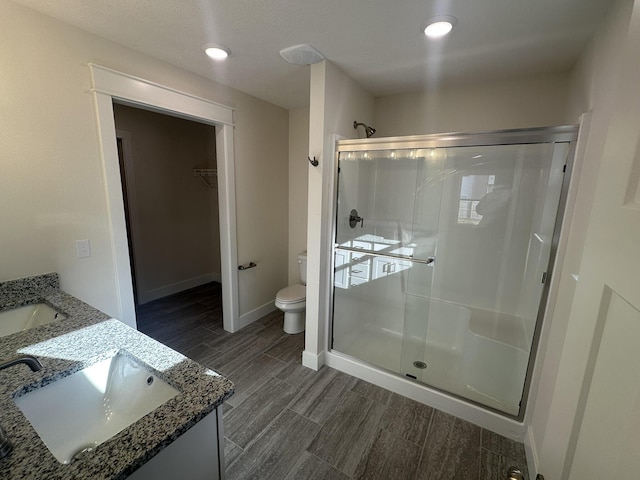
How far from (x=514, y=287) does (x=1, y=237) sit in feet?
10.7

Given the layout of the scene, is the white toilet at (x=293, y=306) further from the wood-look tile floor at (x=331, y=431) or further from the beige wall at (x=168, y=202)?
the beige wall at (x=168, y=202)

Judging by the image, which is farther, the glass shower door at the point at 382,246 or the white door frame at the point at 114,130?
the glass shower door at the point at 382,246

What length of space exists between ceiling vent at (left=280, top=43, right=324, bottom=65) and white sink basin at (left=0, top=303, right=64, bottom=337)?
1.95 metres

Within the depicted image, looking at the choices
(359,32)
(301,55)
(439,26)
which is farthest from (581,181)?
(301,55)

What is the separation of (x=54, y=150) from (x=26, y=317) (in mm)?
914

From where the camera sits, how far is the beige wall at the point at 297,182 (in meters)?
3.04

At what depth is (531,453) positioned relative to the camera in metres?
1.51

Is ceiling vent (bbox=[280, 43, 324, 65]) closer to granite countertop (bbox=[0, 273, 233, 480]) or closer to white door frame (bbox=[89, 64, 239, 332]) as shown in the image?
white door frame (bbox=[89, 64, 239, 332])

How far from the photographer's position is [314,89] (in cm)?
193

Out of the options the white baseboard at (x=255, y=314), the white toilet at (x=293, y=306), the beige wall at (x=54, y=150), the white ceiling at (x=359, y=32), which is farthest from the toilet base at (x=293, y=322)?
the white ceiling at (x=359, y=32)

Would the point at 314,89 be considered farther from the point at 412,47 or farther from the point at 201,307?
the point at 201,307

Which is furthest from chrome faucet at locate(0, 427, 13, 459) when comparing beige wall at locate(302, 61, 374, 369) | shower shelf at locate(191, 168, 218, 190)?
shower shelf at locate(191, 168, 218, 190)

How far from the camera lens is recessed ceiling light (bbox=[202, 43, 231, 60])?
1719 mm

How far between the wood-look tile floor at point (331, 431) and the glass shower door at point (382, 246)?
1.13 feet
